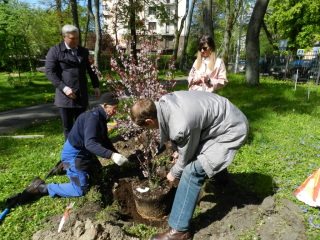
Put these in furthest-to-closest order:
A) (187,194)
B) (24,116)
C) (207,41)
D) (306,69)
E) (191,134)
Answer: (306,69) → (24,116) → (207,41) → (187,194) → (191,134)

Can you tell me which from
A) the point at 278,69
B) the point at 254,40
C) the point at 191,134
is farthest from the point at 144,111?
the point at 278,69

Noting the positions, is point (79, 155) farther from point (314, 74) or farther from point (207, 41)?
point (314, 74)

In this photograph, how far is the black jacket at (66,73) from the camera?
3098 millimetres

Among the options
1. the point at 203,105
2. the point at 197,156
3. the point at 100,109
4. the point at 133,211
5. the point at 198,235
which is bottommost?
the point at 133,211

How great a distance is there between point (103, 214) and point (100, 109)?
1150mm

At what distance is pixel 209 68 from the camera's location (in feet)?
10.5

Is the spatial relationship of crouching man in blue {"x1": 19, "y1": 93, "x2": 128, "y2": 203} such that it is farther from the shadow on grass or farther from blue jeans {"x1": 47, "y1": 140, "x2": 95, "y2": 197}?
the shadow on grass

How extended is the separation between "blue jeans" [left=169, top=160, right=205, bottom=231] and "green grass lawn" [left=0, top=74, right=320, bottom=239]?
111cm

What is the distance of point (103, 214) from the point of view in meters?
2.35

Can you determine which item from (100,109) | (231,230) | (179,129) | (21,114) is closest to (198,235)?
(231,230)

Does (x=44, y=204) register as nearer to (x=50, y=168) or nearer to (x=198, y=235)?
(x=50, y=168)

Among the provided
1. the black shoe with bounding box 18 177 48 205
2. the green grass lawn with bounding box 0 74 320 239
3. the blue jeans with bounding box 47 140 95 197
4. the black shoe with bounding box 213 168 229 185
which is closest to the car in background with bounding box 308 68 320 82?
the green grass lawn with bounding box 0 74 320 239

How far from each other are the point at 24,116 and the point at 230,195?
6425 millimetres

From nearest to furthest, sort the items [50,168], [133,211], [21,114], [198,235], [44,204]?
1. [198,235]
2. [44,204]
3. [133,211]
4. [50,168]
5. [21,114]
